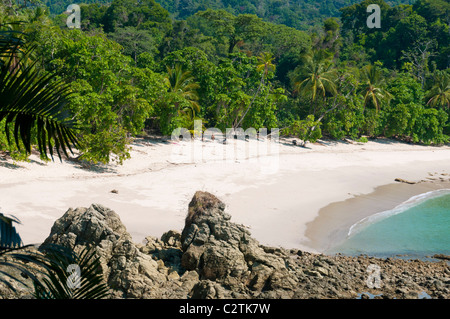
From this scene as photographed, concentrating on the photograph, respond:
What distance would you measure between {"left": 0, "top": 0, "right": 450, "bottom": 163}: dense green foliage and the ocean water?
9.52m

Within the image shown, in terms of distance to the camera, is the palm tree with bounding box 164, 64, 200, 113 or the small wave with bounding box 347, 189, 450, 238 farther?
the palm tree with bounding box 164, 64, 200, 113

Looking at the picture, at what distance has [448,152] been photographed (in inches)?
1459

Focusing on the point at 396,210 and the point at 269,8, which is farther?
the point at 269,8

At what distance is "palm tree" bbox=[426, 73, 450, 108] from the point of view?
41.4m

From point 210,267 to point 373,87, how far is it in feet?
100

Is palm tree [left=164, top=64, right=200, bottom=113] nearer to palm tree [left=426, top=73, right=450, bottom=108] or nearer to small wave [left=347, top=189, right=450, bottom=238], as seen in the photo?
small wave [left=347, top=189, right=450, bottom=238]

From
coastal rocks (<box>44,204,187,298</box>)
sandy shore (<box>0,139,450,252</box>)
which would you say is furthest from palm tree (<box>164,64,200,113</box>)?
coastal rocks (<box>44,204,187,298</box>)

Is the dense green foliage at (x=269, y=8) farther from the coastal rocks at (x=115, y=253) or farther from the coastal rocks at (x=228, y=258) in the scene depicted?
the coastal rocks at (x=115, y=253)

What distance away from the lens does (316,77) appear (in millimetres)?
34469

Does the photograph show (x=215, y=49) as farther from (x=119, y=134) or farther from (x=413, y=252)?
(x=413, y=252)

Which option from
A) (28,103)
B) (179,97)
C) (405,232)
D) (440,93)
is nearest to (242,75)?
(179,97)

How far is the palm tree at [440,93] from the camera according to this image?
41375 mm

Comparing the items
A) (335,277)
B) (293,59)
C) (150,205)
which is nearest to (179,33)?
(293,59)

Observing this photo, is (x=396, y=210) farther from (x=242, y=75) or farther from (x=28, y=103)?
(x=28, y=103)
